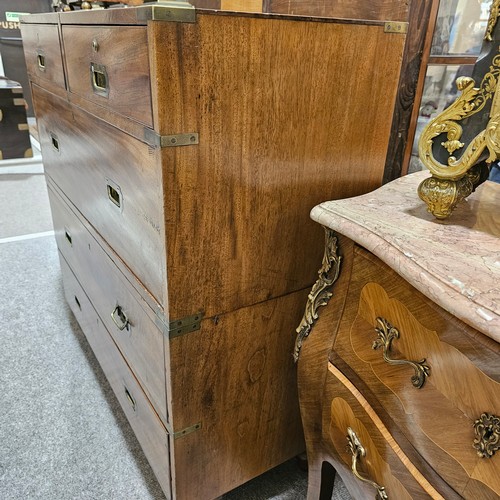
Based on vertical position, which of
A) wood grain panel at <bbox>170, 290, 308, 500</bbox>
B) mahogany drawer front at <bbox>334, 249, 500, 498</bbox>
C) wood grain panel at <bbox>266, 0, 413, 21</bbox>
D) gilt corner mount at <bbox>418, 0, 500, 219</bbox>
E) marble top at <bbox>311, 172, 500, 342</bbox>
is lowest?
wood grain panel at <bbox>170, 290, 308, 500</bbox>

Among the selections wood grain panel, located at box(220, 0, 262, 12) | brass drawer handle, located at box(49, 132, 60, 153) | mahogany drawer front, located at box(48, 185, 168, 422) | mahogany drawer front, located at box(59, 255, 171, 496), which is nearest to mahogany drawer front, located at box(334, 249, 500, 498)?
mahogany drawer front, located at box(48, 185, 168, 422)

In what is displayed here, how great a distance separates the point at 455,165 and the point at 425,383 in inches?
11.4

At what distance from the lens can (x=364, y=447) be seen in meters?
0.67

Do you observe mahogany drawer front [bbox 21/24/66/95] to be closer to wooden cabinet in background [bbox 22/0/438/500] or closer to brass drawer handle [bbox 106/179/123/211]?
wooden cabinet in background [bbox 22/0/438/500]

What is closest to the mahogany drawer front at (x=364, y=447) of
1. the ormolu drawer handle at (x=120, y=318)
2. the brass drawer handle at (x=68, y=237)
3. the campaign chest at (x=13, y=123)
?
the ormolu drawer handle at (x=120, y=318)

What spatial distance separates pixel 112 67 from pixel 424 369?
658 millimetres

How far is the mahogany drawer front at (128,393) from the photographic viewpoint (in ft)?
3.21

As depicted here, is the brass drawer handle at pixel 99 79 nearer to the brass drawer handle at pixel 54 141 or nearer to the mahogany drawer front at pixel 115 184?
the mahogany drawer front at pixel 115 184

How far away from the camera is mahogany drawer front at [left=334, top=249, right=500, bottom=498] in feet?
1.55

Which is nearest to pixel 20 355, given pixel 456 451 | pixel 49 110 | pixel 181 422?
pixel 49 110

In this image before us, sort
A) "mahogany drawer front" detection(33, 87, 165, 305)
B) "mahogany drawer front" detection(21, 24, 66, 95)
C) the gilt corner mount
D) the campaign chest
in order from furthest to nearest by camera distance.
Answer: the campaign chest < "mahogany drawer front" detection(21, 24, 66, 95) < "mahogany drawer front" detection(33, 87, 165, 305) < the gilt corner mount

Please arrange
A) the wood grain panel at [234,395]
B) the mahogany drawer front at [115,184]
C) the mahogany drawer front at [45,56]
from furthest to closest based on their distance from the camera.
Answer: the mahogany drawer front at [45,56] → the wood grain panel at [234,395] → the mahogany drawer front at [115,184]

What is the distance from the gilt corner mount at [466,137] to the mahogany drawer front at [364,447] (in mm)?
302

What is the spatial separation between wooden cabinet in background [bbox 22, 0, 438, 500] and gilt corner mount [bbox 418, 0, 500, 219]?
0.72 ft
